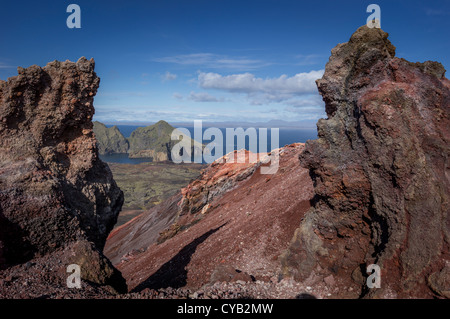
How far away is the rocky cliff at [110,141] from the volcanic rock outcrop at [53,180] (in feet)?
620

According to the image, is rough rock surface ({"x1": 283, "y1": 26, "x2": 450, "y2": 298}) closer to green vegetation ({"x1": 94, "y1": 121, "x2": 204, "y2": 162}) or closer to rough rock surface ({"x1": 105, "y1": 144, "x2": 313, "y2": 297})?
rough rock surface ({"x1": 105, "y1": 144, "x2": 313, "y2": 297})

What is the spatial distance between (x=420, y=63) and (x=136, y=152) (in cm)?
18968

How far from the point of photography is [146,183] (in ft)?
307

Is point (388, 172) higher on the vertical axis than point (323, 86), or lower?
lower

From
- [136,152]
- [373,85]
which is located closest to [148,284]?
[373,85]

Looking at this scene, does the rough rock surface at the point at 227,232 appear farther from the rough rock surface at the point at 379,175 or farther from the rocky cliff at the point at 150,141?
the rocky cliff at the point at 150,141

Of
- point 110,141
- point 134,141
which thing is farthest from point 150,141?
point 110,141

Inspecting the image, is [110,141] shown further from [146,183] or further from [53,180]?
[53,180]

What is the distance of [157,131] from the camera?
19338cm

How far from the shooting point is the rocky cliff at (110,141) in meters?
187

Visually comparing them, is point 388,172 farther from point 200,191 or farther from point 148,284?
point 200,191

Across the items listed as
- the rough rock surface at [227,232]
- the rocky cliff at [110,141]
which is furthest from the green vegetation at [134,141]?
the rough rock surface at [227,232]

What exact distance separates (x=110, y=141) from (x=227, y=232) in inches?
7603

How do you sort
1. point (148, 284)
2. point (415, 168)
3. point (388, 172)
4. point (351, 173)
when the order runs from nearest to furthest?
point (415, 168) → point (388, 172) → point (351, 173) → point (148, 284)
